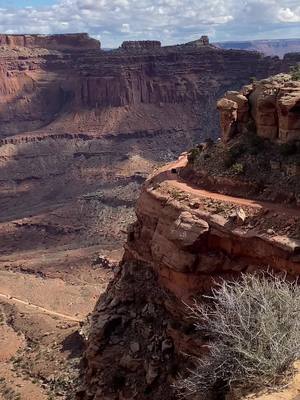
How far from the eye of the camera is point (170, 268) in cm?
2755

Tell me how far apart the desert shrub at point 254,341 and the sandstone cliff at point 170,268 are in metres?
4.49

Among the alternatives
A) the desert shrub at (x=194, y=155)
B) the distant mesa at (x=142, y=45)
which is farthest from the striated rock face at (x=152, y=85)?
the desert shrub at (x=194, y=155)

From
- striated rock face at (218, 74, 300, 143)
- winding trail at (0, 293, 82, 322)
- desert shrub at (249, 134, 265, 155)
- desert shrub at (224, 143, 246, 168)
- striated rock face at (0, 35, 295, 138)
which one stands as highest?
striated rock face at (218, 74, 300, 143)

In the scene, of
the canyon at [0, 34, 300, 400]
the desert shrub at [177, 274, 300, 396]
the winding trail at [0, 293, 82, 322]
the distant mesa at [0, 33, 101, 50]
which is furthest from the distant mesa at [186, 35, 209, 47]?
the desert shrub at [177, 274, 300, 396]

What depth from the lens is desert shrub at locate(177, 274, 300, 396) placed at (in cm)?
1714

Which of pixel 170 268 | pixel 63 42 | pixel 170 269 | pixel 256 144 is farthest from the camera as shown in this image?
pixel 63 42

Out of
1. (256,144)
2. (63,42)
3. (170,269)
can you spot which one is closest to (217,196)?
(256,144)

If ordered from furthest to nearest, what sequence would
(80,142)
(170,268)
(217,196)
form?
(80,142) < (217,196) < (170,268)

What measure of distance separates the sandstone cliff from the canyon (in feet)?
51.6

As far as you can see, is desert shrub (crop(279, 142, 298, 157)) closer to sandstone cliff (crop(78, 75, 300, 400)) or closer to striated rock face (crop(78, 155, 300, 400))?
sandstone cliff (crop(78, 75, 300, 400))

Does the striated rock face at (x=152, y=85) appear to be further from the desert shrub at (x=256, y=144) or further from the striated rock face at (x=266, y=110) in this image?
the desert shrub at (x=256, y=144)

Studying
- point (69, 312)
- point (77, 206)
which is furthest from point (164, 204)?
point (77, 206)

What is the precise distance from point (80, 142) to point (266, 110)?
9010cm

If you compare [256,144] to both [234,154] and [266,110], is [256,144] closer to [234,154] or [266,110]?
[234,154]
